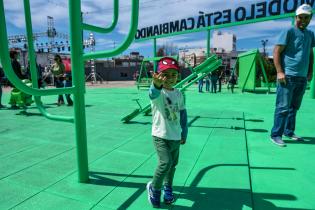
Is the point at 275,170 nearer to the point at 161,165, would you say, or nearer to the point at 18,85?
the point at 161,165

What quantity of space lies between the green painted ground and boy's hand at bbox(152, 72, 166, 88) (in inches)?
40.2

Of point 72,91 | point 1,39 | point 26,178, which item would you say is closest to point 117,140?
point 26,178

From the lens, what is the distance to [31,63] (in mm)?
2580

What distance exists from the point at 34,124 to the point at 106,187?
3.64 meters

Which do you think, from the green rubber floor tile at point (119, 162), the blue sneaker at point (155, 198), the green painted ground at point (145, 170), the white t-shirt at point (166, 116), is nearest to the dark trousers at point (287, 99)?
the green painted ground at point (145, 170)

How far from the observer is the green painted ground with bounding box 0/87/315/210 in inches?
88.0

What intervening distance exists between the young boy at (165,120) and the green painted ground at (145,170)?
0.98 ft

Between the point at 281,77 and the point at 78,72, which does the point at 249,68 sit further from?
the point at 78,72

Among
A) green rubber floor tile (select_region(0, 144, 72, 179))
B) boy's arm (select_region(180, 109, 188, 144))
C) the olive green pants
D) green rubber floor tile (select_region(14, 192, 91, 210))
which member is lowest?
green rubber floor tile (select_region(14, 192, 91, 210))

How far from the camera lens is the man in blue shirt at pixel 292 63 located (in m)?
3.56

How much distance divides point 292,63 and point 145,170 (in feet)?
8.22

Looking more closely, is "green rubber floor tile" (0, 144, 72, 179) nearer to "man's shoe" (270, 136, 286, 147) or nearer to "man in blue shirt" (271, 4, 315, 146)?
"man's shoe" (270, 136, 286, 147)

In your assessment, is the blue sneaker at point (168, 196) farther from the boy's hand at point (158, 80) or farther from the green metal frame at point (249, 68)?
the green metal frame at point (249, 68)

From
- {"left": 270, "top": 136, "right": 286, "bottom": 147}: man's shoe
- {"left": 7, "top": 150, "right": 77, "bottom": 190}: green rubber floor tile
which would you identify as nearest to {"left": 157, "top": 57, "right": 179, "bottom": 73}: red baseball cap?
{"left": 7, "top": 150, "right": 77, "bottom": 190}: green rubber floor tile
